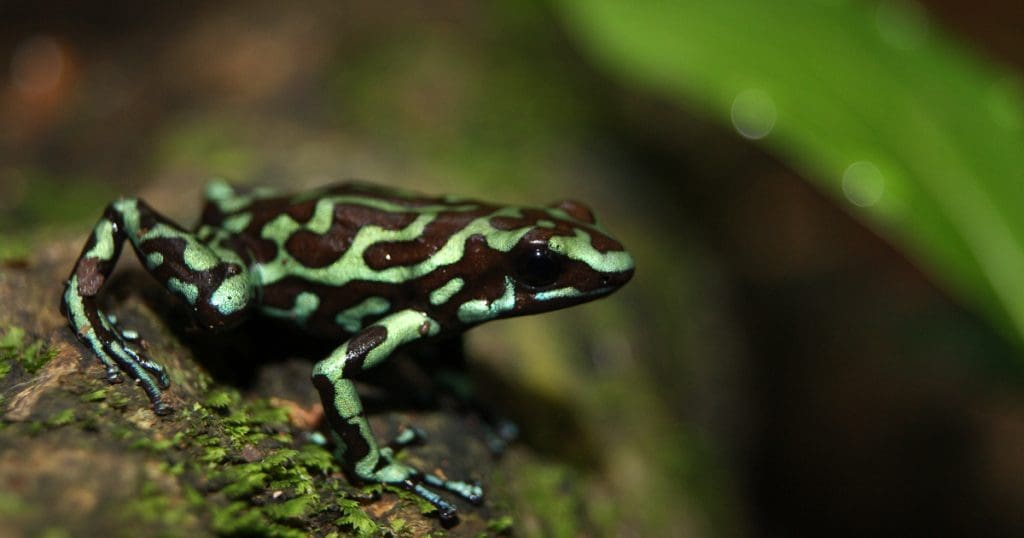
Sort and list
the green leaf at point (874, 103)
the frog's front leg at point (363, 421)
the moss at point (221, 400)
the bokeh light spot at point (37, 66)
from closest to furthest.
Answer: the moss at point (221, 400)
the frog's front leg at point (363, 421)
the green leaf at point (874, 103)
the bokeh light spot at point (37, 66)

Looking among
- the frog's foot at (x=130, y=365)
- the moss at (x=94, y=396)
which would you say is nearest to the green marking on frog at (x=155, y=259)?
the frog's foot at (x=130, y=365)

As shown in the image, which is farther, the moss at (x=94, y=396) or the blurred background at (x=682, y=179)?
the blurred background at (x=682, y=179)

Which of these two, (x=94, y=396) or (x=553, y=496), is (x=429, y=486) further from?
(x=94, y=396)

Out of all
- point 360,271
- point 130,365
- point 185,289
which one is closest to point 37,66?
point 185,289

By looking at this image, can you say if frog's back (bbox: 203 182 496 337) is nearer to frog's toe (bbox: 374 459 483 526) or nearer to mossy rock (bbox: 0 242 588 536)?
mossy rock (bbox: 0 242 588 536)

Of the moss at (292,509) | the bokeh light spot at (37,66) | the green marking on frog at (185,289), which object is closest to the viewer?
the moss at (292,509)

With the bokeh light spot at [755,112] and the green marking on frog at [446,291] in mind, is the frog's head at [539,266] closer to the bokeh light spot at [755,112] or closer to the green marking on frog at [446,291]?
the green marking on frog at [446,291]

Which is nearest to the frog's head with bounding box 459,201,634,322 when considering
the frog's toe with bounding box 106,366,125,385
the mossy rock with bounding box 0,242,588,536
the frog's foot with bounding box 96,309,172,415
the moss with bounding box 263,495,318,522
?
the mossy rock with bounding box 0,242,588,536

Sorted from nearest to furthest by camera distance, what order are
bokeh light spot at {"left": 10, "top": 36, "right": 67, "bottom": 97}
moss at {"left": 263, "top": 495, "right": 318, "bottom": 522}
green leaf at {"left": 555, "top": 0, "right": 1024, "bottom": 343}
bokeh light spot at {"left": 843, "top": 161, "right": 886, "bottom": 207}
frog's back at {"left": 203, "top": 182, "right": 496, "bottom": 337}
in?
moss at {"left": 263, "top": 495, "right": 318, "bottom": 522} → frog's back at {"left": 203, "top": 182, "right": 496, "bottom": 337} → green leaf at {"left": 555, "top": 0, "right": 1024, "bottom": 343} → bokeh light spot at {"left": 843, "top": 161, "right": 886, "bottom": 207} → bokeh light spot at {"left": 10, "top": 36, "right": 67, "bottom": 97}
